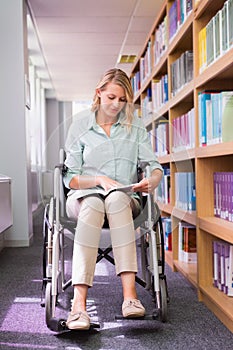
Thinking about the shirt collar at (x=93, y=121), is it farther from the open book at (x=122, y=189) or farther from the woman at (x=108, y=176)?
the open book at (x=122, y=189)

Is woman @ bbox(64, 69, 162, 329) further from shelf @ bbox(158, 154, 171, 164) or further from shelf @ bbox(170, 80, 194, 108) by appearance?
shelf @ bbox(158, 154, 171, 164)

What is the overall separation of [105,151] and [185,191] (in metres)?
0.85

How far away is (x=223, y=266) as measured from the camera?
2236 millimetres

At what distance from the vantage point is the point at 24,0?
4410 millimetres

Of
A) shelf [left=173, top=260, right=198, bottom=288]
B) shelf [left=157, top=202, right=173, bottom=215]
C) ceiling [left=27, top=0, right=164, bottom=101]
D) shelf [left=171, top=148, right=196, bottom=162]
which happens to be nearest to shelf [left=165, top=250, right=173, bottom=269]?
shelf [left=173, top=260, right=198, bottom=288]

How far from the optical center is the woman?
195cm

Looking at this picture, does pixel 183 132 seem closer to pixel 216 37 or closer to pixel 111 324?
pixel 216 37

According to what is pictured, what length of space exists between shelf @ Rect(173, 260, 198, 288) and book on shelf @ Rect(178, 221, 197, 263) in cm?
4

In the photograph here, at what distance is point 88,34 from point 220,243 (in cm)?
408

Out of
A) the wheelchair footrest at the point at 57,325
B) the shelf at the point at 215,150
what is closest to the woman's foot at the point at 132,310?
the wheelchair footrest at the point at 57,325

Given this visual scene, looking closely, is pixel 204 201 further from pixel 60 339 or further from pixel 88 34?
pixel 88 34

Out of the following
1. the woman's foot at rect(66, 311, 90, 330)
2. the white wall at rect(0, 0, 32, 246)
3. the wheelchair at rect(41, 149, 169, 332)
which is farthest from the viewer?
the white wall at rect(0, 0, 32, 246)

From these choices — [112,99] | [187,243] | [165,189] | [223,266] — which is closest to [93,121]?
[112,99]

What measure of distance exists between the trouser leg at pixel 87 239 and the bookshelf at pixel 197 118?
1.45ft
